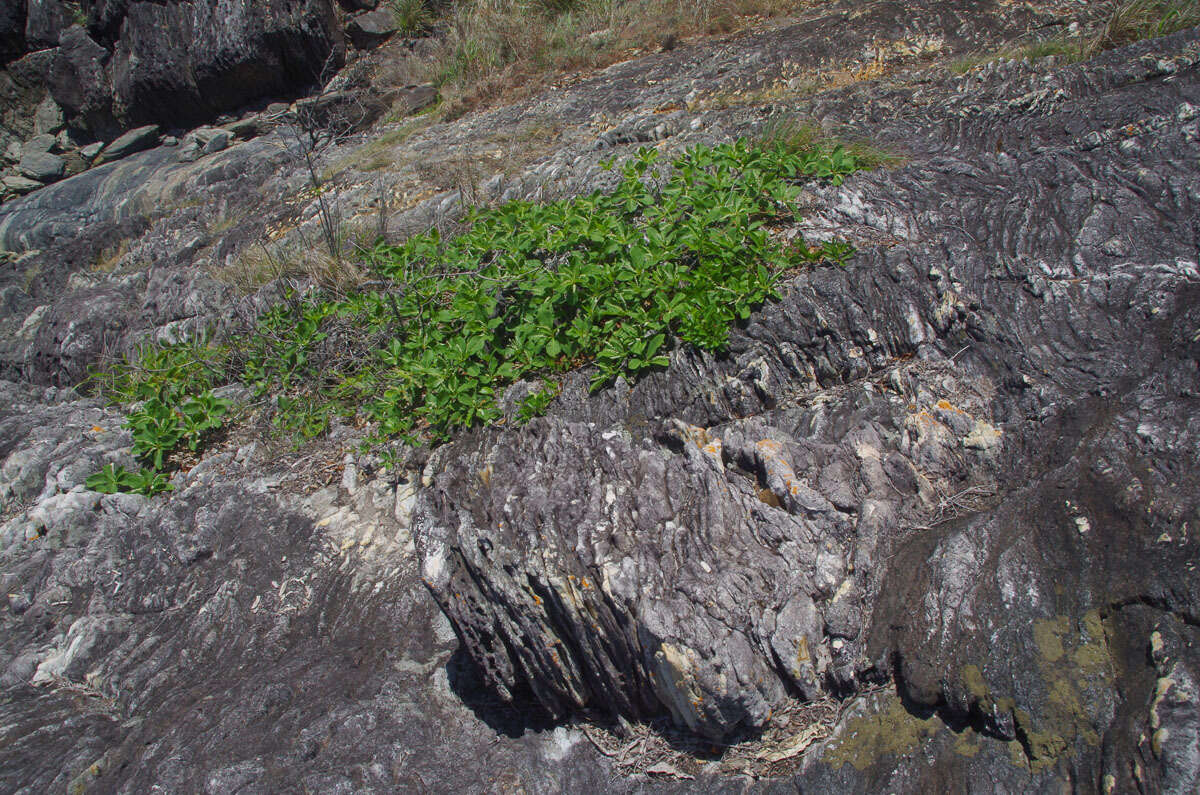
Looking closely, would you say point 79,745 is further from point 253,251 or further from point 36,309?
point 36,309

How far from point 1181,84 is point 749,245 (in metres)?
2.60

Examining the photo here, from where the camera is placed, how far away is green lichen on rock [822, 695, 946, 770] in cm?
199

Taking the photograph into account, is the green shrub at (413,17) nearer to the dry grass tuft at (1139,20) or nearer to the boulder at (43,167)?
the boulder at (43,167)

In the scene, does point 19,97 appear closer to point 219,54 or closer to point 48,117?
point 48,117

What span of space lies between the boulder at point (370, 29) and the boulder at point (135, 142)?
371 cm

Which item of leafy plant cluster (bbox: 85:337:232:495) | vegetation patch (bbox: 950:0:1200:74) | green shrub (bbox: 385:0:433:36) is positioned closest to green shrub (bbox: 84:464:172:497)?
leafy plant cluster (bbox: 85:337:232:495)

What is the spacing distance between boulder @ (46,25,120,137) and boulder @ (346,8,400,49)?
4.71 m

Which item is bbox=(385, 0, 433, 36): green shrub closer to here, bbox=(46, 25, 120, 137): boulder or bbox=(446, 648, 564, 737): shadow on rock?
bbox=(46, 25, 120, 137): boulder

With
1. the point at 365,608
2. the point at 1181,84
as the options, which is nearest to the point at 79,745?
the point at 365,608

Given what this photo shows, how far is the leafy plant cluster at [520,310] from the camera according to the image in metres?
3.25

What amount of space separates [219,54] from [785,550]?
11742 millimetres

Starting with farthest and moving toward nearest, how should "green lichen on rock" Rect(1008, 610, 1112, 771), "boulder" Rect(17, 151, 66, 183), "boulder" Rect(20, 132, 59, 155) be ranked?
"boulder" Rect(20, 132, 59, 155) < "boulder" Rect(17, 151, 66, 183) < "green lichen on rock" Rect(1008, 610, 1112, 771)

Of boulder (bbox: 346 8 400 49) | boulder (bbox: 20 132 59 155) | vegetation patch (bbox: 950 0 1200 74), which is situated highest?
boulder (bbox: 346 8 400 49)

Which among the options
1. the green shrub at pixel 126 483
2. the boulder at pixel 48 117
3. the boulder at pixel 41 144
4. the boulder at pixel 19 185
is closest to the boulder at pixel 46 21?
the boulder at pixel 48 117
